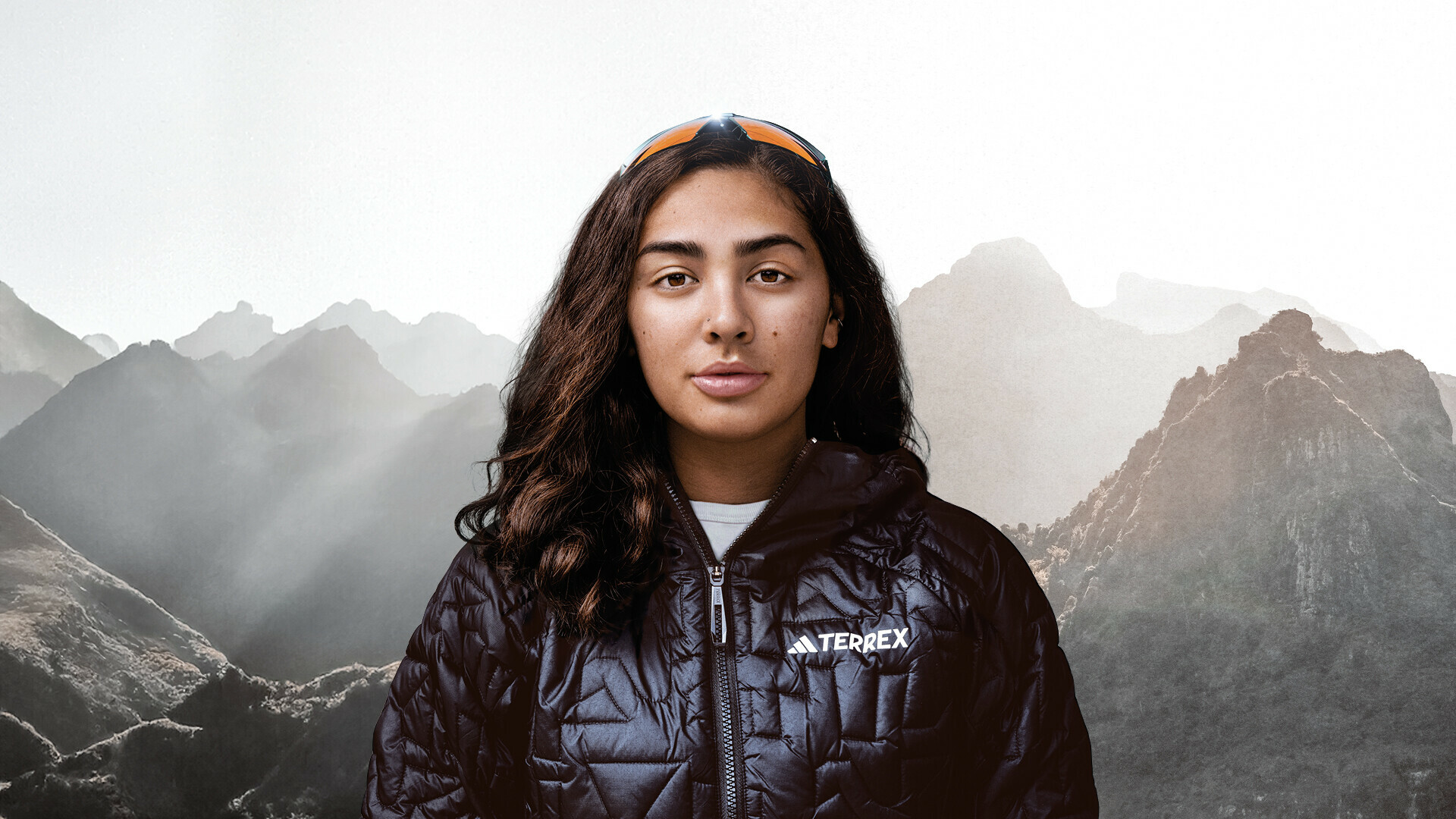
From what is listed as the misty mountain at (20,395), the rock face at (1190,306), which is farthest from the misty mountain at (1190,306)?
the misty mountain at (20,395)

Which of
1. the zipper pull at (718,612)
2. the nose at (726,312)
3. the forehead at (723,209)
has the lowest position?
the zipper pull at (718,612)

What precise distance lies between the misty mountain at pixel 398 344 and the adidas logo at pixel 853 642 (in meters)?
3.06

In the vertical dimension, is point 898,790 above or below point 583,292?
below

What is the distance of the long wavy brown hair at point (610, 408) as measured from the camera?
1256 millimetres

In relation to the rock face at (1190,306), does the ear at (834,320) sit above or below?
below

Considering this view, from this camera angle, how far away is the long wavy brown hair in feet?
4.12

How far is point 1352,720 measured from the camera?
354cm

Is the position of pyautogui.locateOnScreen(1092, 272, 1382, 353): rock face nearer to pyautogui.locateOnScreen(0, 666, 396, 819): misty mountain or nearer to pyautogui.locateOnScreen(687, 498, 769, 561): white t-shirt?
pyautogui.locateOnScreen(687, 498, 769, 561): white t-shirt

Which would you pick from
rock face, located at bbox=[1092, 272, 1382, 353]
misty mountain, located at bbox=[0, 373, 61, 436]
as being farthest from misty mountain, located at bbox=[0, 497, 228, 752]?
rock face, located at bbox=[1092, 272, 1382, 353]

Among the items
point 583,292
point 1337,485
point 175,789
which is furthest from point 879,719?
point 1337,485

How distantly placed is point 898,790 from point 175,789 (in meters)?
3.32

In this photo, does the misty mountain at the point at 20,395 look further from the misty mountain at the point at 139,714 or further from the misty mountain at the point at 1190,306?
the misty mountain at the point at 1190,306

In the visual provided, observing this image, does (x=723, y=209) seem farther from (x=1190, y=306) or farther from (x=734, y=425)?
(x=1190, y=306)

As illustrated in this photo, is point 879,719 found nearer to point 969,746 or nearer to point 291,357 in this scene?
point 969,746
